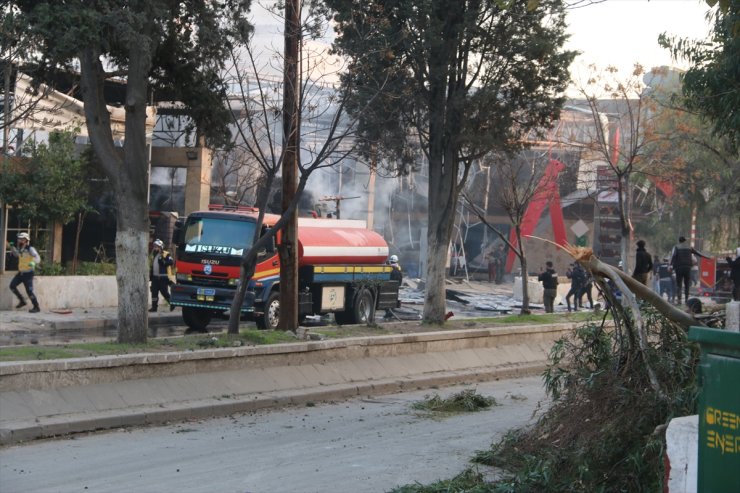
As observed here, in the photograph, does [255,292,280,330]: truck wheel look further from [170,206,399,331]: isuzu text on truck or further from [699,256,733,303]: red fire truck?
[699,256,733,303]: red fire truck

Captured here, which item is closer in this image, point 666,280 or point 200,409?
point 200,409

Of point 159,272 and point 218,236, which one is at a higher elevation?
point 218,236

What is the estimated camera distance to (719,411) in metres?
3.83

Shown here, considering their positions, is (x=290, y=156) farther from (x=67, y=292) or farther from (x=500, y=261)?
(x=500, y=261)

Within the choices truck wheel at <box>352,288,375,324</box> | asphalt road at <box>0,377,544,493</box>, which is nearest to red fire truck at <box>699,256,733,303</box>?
truck wheel at <box>352,288,375,324</box>

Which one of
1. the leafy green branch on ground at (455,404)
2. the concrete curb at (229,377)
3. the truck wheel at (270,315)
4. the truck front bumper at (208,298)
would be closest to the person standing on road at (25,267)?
the truck front bumper at (208,298)

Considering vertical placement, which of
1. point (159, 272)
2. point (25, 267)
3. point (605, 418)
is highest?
point (25, 267)

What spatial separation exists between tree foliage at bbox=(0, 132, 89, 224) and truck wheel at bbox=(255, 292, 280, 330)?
21.5ft

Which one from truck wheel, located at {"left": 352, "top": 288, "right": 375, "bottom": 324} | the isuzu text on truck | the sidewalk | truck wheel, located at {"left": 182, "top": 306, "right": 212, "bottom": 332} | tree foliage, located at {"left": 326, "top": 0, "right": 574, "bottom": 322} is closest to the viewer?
tree foliage, located at {"left": 326, "top": 0, "right": 574, "bottom": 322}

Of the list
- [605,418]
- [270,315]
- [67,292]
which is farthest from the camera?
[67,292]

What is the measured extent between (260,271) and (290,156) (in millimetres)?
7275

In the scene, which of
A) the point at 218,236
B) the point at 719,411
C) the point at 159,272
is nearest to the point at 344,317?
the point at 218,236

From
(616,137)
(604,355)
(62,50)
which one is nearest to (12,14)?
(62,50)

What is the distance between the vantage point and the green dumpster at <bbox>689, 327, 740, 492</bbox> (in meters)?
3.73
